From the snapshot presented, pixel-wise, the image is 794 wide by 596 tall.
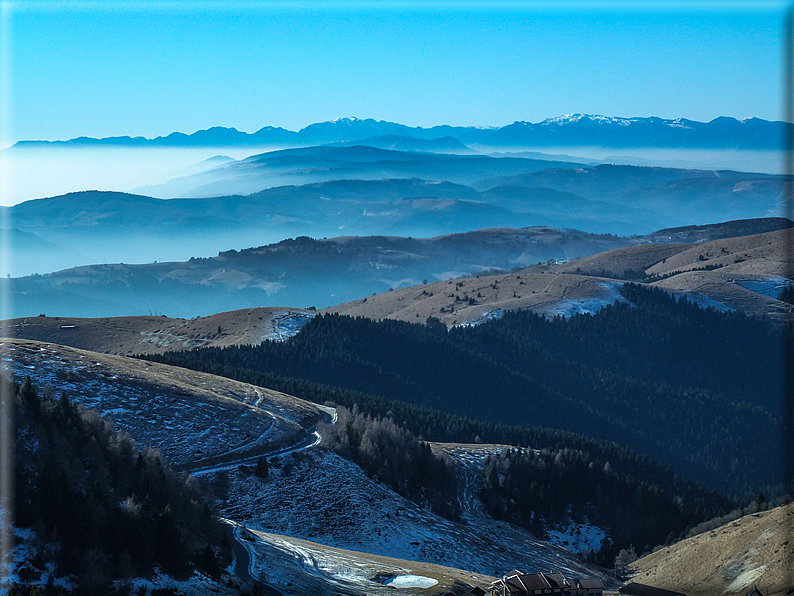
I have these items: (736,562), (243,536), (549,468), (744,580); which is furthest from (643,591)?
(549,468)

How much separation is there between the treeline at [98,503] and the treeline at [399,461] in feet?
118

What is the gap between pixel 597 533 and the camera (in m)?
132

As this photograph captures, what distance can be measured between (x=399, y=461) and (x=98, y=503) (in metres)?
60.7

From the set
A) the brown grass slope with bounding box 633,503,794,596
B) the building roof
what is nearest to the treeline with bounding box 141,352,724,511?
the brown grass slope with bounding box 633,503,794,596

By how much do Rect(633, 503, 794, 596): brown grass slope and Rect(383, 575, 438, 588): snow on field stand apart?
2521cm

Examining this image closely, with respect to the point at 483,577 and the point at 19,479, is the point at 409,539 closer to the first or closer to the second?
the point at 483,577

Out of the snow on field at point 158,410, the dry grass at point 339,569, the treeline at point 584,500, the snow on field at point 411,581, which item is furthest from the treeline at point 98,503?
the treeline at point 584,500

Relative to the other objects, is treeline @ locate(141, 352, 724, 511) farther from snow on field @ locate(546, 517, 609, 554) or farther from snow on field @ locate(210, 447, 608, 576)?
snow on field @ locate(210, 447, 608, 576)

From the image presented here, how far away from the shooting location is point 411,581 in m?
75.5

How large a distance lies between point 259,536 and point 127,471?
595 inches

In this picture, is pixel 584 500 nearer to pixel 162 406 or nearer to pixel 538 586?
pixel 162 406

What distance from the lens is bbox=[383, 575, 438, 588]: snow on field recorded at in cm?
7412

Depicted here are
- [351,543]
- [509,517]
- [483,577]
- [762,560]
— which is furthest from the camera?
[509,517]

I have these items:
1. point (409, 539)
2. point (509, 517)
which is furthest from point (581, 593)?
point (509, 517)
